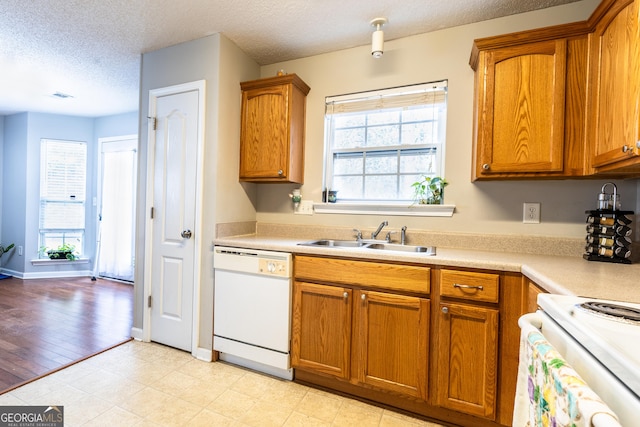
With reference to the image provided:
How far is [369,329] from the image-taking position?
1.80 m

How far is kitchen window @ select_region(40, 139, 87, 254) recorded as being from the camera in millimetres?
4660

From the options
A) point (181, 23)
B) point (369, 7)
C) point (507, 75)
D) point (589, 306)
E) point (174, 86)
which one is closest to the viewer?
point (589, 306)

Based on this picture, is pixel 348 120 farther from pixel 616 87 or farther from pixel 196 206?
pixel 616 87

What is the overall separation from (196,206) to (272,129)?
869 mm

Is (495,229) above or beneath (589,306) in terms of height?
above

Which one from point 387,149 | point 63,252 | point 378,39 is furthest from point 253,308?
point 63,252

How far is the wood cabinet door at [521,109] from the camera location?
1691 mm

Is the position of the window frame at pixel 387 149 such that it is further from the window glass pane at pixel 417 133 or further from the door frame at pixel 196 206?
the door frame at pixel 196 206

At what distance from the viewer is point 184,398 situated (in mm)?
1849

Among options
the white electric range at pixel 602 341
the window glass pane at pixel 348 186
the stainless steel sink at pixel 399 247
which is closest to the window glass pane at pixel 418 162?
the window glass pane at pixel 348 186

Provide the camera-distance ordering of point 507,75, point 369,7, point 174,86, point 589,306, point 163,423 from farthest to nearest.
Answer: point 174,86
point 369,7
point 507,75
point 163,423
point 589,306

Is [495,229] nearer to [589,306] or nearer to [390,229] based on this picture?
[390,229]

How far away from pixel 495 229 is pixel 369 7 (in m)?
1.73

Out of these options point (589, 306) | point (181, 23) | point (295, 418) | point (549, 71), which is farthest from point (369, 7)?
point (295, 418)
